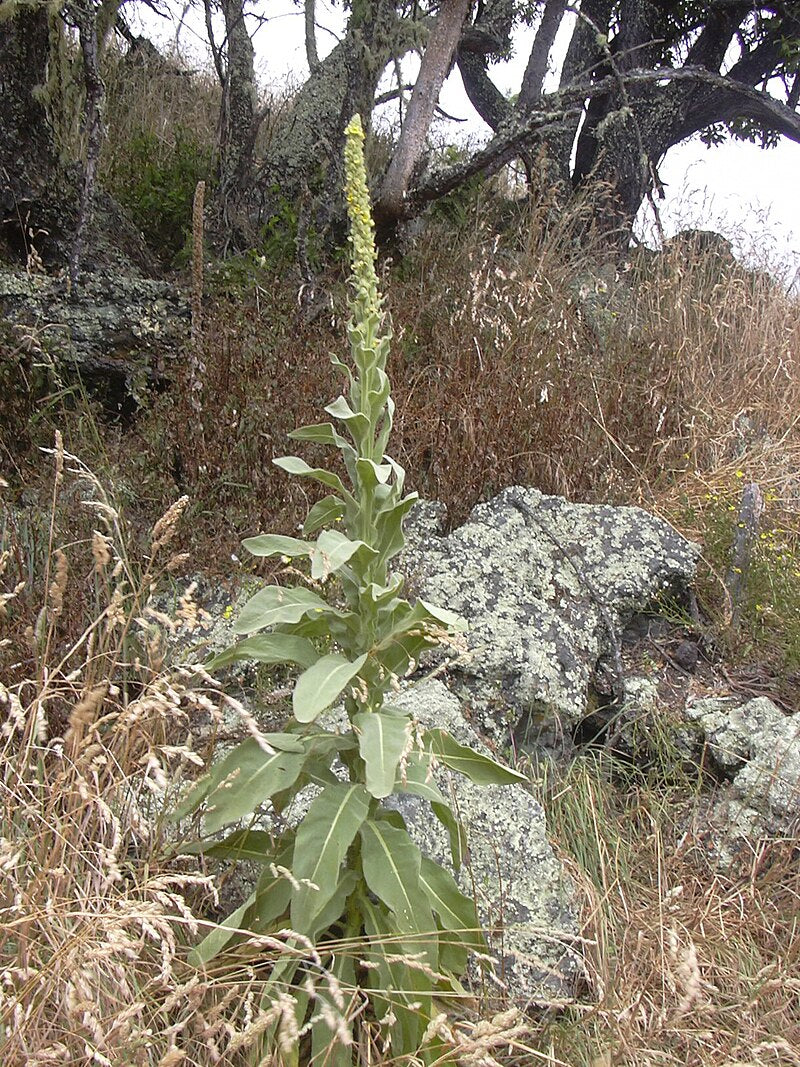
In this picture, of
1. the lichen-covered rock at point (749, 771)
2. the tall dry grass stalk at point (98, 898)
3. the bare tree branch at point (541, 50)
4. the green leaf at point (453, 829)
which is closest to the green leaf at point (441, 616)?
the green leaf at point (453, 829)

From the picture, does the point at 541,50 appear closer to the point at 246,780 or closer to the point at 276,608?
the point at 276,608

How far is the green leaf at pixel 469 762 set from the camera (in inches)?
72.4

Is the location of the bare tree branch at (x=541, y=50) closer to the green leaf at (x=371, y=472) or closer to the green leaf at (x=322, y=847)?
the green leaf at (x=371, y=472)

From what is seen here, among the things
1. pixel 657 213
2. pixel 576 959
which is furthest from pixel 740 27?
pixel 576 959

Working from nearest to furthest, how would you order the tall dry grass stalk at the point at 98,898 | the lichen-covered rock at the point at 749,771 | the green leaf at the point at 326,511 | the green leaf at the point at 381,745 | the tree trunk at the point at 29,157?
the tall dry grass stalk at the point at 98,898 < the green leaf at the point at 381,745 < the green leaf at the point at 326,511 < the lichen-covered rock at the point at 749,771 < the tree trunk at the point at 29,157

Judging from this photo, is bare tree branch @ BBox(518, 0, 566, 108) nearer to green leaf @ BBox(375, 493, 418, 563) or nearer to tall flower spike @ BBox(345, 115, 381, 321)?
tall flower spike @ BBox(345, 115, 381, 321)

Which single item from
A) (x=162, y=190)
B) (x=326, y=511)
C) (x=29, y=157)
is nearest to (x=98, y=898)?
(x=326, y=511)

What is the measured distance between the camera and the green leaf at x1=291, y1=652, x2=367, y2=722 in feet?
5.11

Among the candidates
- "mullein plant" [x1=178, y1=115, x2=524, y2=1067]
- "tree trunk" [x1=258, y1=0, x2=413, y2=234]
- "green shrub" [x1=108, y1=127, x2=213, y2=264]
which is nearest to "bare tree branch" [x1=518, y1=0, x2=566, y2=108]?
"tree trunk" [x1=258, y1=0, x2=413, y2=234]

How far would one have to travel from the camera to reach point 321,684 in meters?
1.63

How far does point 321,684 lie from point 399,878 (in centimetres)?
42

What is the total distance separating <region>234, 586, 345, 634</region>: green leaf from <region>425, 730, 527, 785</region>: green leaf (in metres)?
0.36

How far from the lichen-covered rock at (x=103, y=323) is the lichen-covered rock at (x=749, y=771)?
9.58 ft

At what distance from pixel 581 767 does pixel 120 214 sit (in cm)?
417
